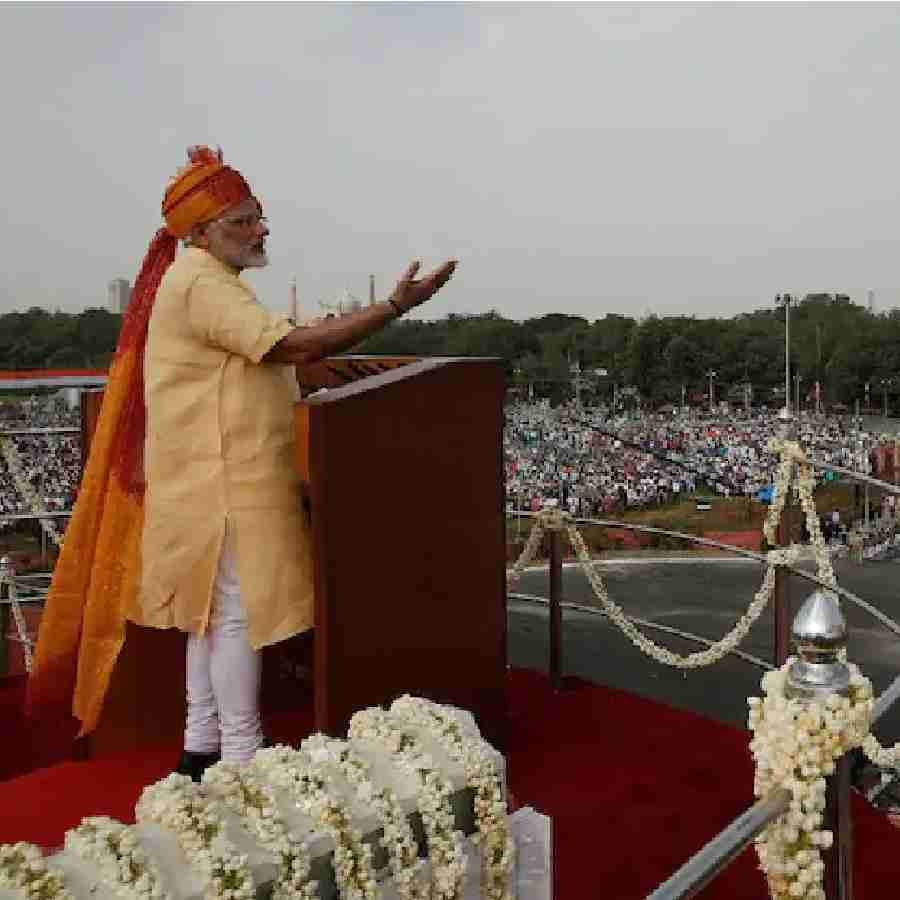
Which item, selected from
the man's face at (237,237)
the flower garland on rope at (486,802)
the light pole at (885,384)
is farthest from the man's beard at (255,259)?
the light pole at (885,384)

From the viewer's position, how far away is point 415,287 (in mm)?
2508

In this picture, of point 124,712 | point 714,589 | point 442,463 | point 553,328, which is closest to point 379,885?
point 442,463

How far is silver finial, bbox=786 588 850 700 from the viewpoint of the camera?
4.78 ft

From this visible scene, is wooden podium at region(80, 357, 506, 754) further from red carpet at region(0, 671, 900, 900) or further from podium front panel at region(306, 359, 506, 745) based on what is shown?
red carpet at region(0, 671, 900, 900)

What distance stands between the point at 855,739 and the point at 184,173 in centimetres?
202

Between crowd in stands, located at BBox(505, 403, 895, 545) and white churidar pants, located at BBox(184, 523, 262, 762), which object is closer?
white churidar pants, located at BBox(184, 523, 262, 762)

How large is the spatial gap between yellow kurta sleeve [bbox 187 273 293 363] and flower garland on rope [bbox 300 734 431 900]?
1377 mm

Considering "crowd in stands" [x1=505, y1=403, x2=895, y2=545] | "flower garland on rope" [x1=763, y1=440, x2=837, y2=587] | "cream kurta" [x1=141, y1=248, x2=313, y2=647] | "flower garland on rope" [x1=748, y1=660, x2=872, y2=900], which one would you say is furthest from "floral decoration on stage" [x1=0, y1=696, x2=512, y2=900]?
"crowd in stands" [x1=505, y1=403, x2=895, y2=545]

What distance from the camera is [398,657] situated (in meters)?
2.85

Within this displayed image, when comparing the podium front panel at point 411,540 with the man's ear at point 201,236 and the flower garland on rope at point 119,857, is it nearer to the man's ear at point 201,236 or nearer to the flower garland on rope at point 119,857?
the man's ear at point 201,236

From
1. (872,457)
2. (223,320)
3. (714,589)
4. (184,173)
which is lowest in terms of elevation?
(714,589)

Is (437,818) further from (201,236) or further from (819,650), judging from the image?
(201,236)

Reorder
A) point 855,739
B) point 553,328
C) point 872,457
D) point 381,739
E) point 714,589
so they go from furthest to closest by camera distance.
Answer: point 553,328, point 872,457, point 714,589, point 855,739, point 381,739

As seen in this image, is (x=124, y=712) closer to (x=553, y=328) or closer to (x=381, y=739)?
(x=381, y=739)
